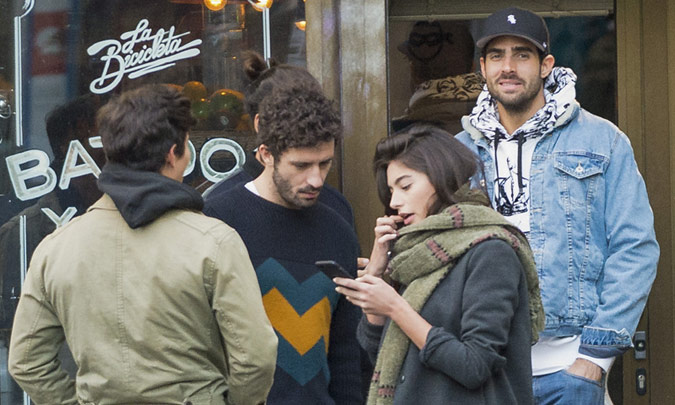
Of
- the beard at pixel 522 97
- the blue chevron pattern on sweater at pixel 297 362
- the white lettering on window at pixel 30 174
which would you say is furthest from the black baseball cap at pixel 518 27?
the white lettering on window at pixel 30 174

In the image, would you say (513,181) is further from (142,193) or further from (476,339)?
(142,193)

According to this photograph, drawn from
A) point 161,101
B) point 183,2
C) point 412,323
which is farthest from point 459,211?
point 183,2

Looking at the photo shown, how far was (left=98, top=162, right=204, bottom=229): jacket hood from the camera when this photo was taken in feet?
9.46

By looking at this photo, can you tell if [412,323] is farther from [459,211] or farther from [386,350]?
[459,211]

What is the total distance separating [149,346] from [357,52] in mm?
2196

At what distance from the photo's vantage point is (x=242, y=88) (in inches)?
188

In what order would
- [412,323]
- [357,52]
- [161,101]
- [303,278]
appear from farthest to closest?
[357,52], [303,278], [161,101], [412,323]

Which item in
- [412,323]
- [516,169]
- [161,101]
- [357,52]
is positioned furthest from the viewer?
[357,52]

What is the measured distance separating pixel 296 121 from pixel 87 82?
1801mm

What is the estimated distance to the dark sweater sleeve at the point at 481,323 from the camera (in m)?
2.77

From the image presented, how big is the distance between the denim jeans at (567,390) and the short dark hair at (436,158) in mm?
975

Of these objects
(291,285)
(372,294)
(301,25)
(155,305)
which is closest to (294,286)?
(291,285)

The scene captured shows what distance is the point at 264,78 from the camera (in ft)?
13.0

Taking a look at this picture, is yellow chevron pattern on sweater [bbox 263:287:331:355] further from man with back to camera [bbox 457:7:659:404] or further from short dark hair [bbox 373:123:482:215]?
man with back to camera [bbox 457:7:659:404]
